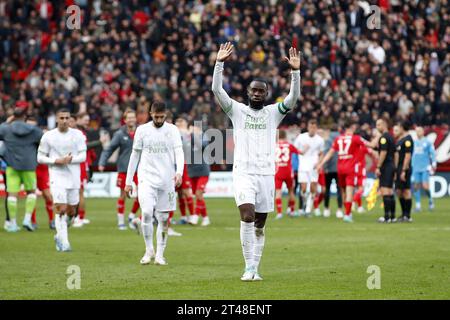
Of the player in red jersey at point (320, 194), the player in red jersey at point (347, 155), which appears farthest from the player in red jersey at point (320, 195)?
the player in red jersey at point (347, 155)

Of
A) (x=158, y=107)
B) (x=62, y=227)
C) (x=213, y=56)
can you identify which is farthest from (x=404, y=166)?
(x=213, y=56)

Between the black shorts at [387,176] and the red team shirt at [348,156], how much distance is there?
1218 millimetres

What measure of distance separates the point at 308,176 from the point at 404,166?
12.8ft

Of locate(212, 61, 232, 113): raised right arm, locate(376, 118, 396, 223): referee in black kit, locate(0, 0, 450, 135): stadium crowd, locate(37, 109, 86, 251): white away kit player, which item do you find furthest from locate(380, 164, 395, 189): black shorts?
locate(212, 61, 232, 113): raised right arm

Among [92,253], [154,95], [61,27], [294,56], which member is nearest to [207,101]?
[154,95]

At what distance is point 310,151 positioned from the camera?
91.6ft

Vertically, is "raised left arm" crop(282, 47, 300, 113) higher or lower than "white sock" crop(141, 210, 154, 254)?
higher

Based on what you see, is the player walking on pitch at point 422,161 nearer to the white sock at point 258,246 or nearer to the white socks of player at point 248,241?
the white sock at point 258,246

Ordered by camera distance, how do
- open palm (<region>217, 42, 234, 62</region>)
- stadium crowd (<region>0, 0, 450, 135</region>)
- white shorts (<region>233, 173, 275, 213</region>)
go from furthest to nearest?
stadium crowd (<region>0, 0, 450, 135</region>) < white shorts (<region>233, 173, 275, 213</region>) < open palm (<region>217, 42, 234, 62</region>)

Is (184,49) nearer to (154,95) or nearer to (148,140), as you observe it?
(154,95)

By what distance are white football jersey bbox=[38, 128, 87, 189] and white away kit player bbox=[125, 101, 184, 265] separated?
2313 millimetres

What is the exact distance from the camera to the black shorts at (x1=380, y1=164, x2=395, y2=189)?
24.5m

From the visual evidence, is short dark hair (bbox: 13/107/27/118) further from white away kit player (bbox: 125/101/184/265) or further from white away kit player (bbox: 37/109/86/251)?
white away kit player (bbox: 125/101/184/265)
